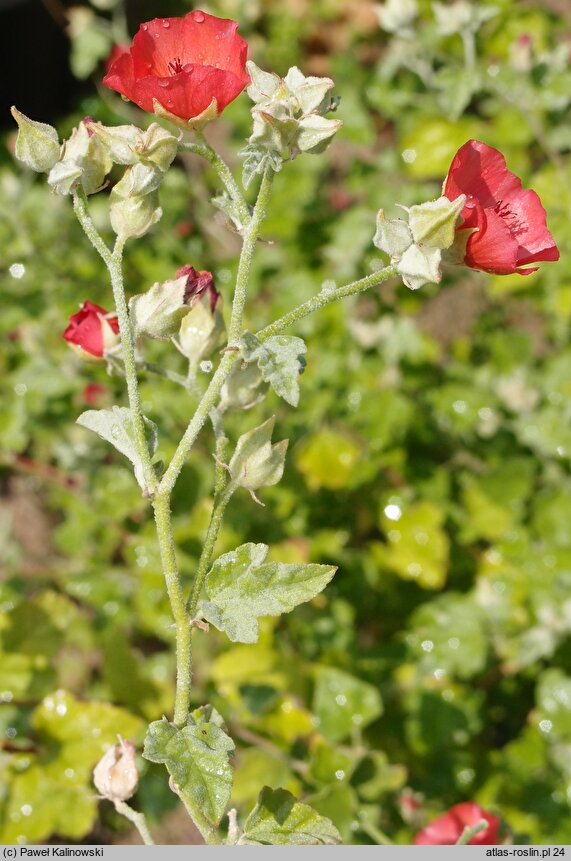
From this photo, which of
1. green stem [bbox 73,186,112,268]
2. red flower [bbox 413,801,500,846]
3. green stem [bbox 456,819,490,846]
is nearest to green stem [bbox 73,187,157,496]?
green stem [bbox 73,186,112,268]

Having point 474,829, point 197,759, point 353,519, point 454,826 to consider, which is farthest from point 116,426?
point 353,519

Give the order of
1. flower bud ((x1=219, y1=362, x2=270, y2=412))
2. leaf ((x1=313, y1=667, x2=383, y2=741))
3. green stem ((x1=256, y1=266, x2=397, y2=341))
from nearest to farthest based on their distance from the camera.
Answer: green stem ((x1=256, y1=266, x2=397, y2=341)) → flower bud ((x1=219, y1=362, x2=270, y2=412)) → leaf ((x1=313, y1=667, x2=383, y2=741))

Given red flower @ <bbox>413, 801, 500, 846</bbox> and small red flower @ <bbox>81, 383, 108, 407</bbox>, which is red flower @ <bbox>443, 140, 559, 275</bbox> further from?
small red flower @ <bbox>81, 383, 108, 407</bbox>

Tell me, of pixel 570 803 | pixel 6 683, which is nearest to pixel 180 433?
pixel 6 683

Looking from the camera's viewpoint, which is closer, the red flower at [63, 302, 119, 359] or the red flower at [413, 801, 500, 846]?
the red flower at [63, 302, 119, 359]

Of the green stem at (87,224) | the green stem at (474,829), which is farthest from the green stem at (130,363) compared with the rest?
the green stem at (474,829)

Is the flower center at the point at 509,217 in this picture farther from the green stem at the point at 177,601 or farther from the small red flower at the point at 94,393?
the small red flower at the point at 94,393
